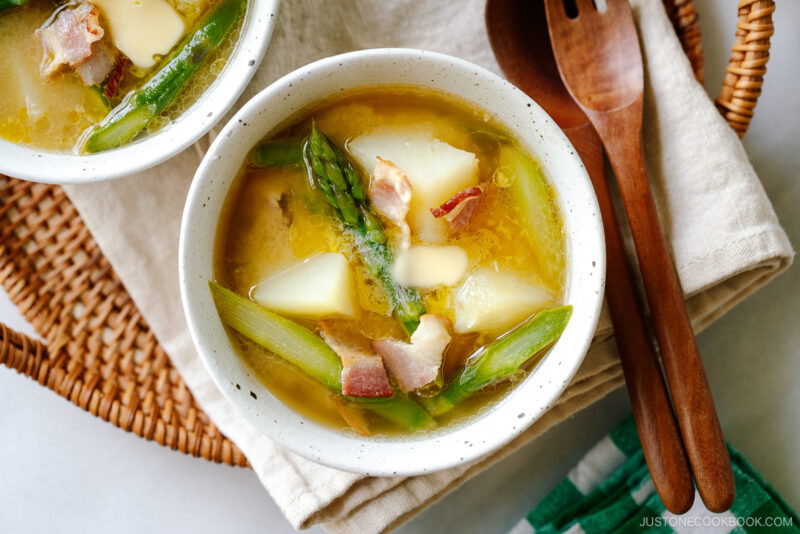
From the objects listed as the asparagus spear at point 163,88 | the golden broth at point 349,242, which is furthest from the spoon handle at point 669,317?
the asparagus spear at point 163,88

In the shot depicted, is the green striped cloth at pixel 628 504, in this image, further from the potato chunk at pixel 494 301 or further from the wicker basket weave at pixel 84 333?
the wicker basket weave at pixel 84 333

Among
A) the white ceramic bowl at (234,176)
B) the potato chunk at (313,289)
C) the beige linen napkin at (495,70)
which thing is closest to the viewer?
the white ceramic bowl at (234,176)

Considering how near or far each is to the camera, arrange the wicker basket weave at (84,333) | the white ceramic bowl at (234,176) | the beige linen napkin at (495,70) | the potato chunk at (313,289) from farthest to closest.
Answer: the wicker basket weave at (84,333) < the beige linen napkin at (495,70) < the potato chunk at (313,289) < the white ceramic bowl at (234,176)

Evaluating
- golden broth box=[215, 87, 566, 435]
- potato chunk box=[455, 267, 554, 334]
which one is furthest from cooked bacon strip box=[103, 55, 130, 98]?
potato chunk box=[455, 267, 554, 334]

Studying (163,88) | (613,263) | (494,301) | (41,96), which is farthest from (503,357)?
(41,96)

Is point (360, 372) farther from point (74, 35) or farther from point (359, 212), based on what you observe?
point (74, 35)

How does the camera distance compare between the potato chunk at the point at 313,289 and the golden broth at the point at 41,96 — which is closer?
the potato chunk at the point at 313,289
